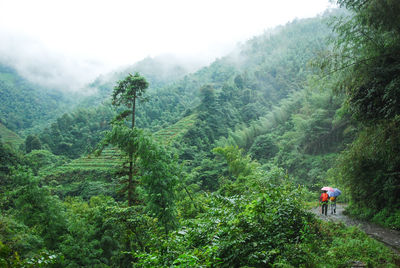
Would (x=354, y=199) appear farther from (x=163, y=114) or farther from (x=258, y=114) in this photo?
(x=163, y=114)

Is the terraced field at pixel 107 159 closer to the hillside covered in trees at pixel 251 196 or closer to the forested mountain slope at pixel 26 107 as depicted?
the hillside covered in trees at pixel 251 196

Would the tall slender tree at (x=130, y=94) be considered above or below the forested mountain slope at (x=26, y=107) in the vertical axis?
below

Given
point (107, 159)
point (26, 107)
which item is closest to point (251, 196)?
point (107, 159)

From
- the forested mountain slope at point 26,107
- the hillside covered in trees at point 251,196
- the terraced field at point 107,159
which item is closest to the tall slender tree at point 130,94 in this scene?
the hillside covered in trees at point 251,196

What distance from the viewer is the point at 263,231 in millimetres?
3260

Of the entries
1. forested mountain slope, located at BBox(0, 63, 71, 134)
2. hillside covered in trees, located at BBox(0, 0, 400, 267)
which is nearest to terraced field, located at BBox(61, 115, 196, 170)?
hillside covered in trees, located at BBox(0, 0, 400, 267)

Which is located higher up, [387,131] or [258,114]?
[258,114]

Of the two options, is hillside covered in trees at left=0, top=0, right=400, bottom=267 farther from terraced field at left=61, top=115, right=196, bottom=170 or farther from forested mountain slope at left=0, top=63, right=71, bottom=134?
forested mountain slope at left=0, top=63, right=71, bottom=134

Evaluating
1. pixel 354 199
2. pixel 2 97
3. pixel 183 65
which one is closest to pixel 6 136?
pixel 2 97

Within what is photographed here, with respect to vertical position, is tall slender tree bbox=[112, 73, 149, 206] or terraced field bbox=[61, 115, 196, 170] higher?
tall slender tree bbox=[112, 73, 149, 206]

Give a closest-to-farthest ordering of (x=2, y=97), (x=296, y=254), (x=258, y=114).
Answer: (x=296, y=254)
(x=258, y=114)
(x=2, y=97)

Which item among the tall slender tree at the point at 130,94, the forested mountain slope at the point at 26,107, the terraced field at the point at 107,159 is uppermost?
the forested mountain slope at the point at 26,107

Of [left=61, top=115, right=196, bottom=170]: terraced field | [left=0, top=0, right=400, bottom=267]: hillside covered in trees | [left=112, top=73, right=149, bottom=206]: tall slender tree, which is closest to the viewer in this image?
[left=0, top=0, right=400, bottom=267]: hillside covered in trees

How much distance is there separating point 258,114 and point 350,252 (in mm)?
37726
